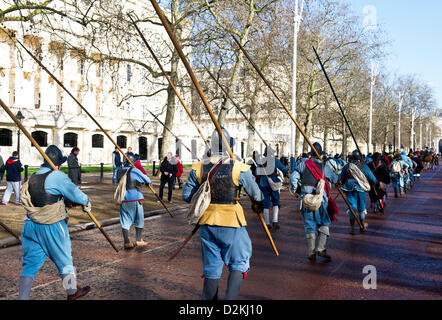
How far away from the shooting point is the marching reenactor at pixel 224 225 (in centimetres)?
403

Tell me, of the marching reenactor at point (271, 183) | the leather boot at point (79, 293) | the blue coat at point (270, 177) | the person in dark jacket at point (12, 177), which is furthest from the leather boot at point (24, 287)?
the person in dark jacket at point (12, 177)

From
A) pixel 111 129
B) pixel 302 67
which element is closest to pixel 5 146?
pixel 111 129

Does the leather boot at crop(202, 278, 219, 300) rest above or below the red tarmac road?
above

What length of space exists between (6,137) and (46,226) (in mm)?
33296

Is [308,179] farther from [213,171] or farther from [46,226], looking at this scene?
[46,226]

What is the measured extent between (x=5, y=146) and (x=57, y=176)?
33249 millimetres

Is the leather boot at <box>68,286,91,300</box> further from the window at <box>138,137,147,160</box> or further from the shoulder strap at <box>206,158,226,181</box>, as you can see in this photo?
the window at <box>138,137,147,160</box>

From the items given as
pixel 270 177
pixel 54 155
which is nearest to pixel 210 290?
pixel 54 155

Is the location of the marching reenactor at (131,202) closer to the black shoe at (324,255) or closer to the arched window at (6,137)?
the black shoe at (324,255)

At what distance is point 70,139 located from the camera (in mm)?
38500

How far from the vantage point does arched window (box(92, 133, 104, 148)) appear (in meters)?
40.8

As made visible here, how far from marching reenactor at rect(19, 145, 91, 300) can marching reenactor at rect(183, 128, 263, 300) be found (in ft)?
5.05

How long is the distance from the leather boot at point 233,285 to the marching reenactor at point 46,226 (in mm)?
1833

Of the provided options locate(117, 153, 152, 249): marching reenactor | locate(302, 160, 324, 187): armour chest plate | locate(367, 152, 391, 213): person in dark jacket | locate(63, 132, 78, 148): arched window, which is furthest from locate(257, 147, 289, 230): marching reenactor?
locate(63, 132, 78, 148): arched window
